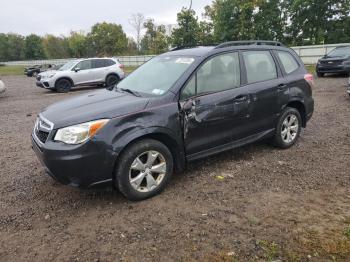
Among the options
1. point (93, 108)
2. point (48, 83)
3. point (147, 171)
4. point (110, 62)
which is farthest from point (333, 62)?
point (93, 108)

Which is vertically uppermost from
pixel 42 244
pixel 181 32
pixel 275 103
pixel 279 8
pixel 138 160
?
pixel 279 8

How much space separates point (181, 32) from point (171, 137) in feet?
121

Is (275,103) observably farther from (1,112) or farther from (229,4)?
(229,4)

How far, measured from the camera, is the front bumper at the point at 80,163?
375 centimetres

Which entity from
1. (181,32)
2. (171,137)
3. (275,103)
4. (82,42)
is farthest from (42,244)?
(82,42)

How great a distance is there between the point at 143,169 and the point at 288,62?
129 inches

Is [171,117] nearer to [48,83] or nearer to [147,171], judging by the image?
[147,171]

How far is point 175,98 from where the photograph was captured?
4.36 m

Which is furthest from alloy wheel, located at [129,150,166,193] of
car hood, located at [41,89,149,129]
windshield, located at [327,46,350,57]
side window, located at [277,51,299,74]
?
windshield, located at [327,46,350,57]

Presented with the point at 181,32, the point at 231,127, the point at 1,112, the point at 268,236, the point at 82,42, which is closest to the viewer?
the point at 268,236

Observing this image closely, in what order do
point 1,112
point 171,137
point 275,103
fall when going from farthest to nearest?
point 1,112, point 275,103, point 171,137

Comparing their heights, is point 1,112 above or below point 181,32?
below

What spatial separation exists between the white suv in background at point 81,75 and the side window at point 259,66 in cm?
1199

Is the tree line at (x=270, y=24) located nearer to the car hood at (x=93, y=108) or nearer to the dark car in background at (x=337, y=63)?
the dark car in background at (x=337, y=63)
